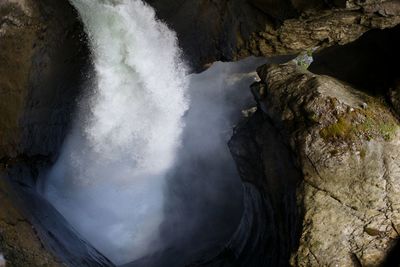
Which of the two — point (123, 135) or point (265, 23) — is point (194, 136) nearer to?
point (123, 135)

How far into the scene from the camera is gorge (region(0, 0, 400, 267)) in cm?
657

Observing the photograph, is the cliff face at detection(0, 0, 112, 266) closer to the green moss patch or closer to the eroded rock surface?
the eroded rock surface

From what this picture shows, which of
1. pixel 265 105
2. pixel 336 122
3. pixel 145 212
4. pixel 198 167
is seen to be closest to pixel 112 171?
pixel 145 212

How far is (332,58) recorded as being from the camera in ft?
32.8

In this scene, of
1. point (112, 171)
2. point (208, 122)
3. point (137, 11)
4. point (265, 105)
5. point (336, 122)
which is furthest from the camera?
point (208, 122)

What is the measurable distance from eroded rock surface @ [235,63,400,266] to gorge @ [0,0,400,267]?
2cm

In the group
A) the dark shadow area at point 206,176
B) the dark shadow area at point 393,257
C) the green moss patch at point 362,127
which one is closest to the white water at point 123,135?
the dark shadow area at point 206,176

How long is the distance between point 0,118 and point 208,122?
332 inches

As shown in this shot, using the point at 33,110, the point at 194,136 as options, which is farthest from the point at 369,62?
the point at 194,136

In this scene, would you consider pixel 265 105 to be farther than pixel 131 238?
No

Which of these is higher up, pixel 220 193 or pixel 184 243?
pixel 220 193

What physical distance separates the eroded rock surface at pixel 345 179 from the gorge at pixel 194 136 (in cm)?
2

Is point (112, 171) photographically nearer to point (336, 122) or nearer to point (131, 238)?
point (131, 238)

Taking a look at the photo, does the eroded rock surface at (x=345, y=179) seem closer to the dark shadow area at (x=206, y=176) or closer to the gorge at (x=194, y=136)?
the gorge at (x=194, y=136)
